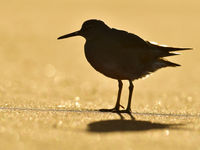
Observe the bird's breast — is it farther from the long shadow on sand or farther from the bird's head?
the long shadow on sand

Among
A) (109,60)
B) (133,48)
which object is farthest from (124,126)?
(133,48)

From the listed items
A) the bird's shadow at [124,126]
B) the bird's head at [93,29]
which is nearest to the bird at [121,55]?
the bird's head at [93,29]

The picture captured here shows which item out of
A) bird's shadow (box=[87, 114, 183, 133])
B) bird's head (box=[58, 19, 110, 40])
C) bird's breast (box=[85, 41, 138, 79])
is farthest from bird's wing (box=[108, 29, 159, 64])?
bird's shadow (box=[87, 114, 183, 133])

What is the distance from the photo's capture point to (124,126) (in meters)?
5.43

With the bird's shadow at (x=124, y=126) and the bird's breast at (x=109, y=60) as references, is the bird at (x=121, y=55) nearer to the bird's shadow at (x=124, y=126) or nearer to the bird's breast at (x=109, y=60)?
the bird's breast at (x=109, y=60)

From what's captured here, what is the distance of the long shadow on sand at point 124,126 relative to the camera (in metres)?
5.18

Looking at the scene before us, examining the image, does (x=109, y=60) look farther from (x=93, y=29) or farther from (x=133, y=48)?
(x=93, y=29)

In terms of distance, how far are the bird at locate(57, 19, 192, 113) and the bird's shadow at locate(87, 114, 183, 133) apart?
1.06 m

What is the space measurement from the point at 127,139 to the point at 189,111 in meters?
2.70

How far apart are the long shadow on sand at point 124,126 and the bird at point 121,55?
1.06 meters

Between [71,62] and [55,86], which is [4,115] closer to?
[55,86]

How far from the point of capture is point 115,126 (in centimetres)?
539

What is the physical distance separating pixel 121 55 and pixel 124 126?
1891 millimetres

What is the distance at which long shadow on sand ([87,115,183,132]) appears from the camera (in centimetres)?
518
